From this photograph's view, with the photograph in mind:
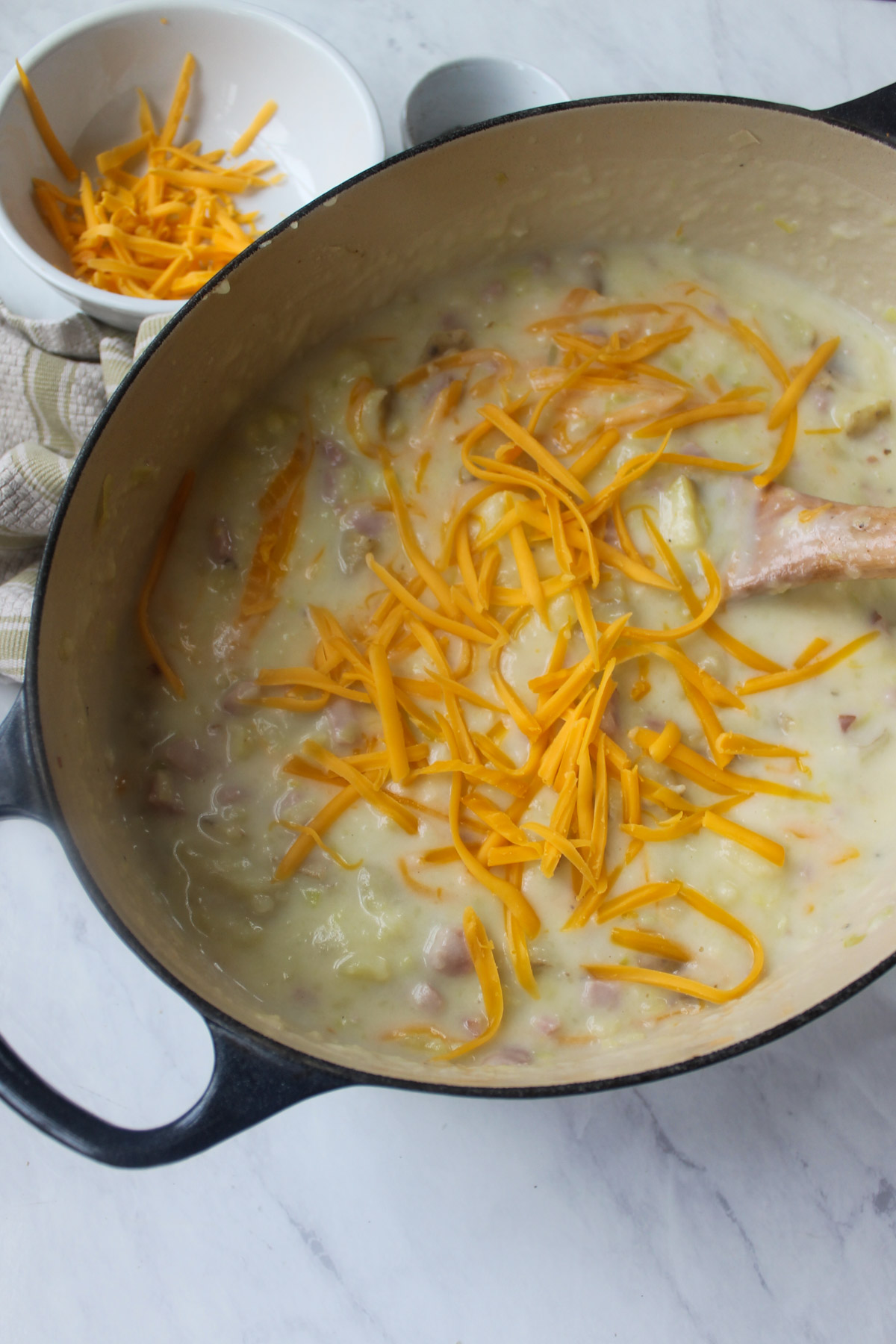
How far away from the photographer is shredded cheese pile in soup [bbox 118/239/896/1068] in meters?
1.10

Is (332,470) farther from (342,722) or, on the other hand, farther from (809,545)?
(809,545)

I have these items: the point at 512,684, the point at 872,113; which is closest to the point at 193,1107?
the point at 512,684

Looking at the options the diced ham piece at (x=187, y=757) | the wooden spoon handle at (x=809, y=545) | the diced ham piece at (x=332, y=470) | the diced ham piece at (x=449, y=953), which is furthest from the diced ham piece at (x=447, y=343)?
the diced ham piece at (x=449, y=953)

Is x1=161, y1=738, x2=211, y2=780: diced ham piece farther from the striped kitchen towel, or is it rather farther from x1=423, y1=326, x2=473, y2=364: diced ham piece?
x1=423, y1=326, x2=473, y2=364: diced ham piece

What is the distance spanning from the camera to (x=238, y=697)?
3.77ft

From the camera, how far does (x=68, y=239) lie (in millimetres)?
1344

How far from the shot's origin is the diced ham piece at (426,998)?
1.08 metres

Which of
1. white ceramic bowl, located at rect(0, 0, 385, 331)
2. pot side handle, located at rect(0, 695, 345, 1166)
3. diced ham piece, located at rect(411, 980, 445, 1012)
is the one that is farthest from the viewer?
white ceramic bowl, located at rect(0, 0, 385, 331)

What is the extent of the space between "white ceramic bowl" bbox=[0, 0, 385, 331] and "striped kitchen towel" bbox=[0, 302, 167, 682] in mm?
49

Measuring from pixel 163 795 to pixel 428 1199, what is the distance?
0.56 m

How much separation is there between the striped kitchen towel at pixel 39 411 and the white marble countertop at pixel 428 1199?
1.10 feet

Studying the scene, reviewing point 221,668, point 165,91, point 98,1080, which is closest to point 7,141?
point 165,91

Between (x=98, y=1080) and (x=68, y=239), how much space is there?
1.05 metres

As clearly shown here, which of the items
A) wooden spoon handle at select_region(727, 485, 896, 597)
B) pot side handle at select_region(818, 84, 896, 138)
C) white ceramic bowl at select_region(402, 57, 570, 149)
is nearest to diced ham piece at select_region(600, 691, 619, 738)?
wooden spoon handle at select_region(727, 485, 896, 597)
